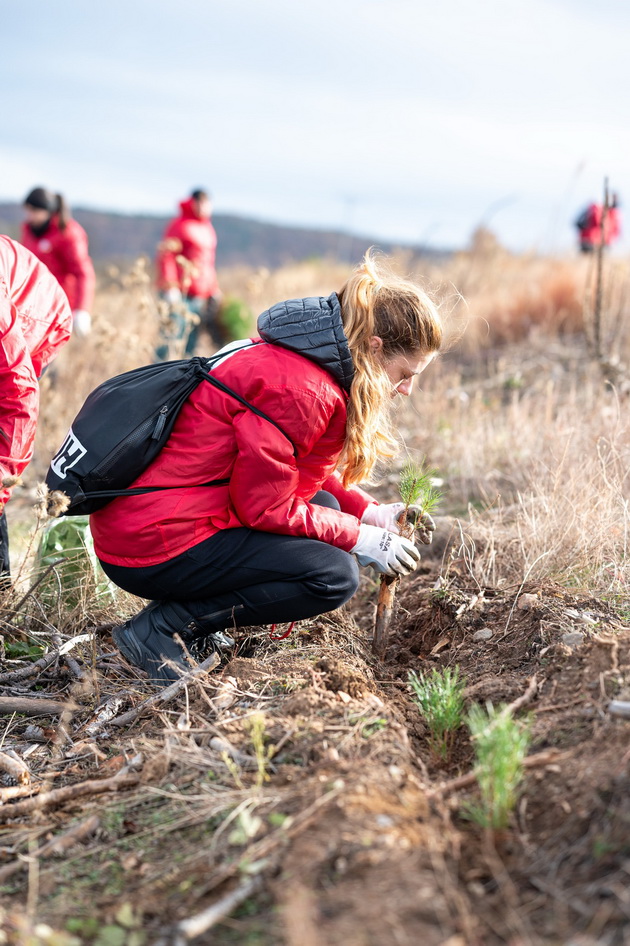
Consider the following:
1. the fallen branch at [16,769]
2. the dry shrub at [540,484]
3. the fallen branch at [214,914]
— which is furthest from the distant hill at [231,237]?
the fallen branch at [214,914]

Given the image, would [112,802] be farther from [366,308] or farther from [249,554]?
[366,308]

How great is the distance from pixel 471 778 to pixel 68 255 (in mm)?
5460

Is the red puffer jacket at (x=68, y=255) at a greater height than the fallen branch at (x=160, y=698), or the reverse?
the red puffer jacket at (x=68, y=255)

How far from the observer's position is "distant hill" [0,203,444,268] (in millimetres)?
33625

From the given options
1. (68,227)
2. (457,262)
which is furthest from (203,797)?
(457,262)

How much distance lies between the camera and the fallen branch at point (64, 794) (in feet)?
6.12

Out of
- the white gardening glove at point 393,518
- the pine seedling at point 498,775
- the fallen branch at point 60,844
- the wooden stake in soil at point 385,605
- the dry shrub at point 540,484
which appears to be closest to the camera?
the pine seedling at point 498,775

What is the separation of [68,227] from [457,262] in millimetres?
7939

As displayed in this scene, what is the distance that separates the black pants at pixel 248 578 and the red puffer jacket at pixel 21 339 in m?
0.51

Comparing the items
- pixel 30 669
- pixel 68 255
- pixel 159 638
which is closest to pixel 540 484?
pixel 159 638

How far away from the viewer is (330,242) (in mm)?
38719

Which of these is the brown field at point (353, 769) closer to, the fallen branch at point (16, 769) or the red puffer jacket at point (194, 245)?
the fallen branch at point (16, 769)

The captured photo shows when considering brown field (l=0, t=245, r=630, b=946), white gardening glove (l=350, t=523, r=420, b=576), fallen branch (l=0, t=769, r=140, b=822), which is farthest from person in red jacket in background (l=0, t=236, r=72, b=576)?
white gardening glove (l=350, t=523, r=420, b=576)

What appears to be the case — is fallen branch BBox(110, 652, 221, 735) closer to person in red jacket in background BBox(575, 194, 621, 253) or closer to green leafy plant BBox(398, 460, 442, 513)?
green leafy plant BBox(398, 460, 442, 513)
